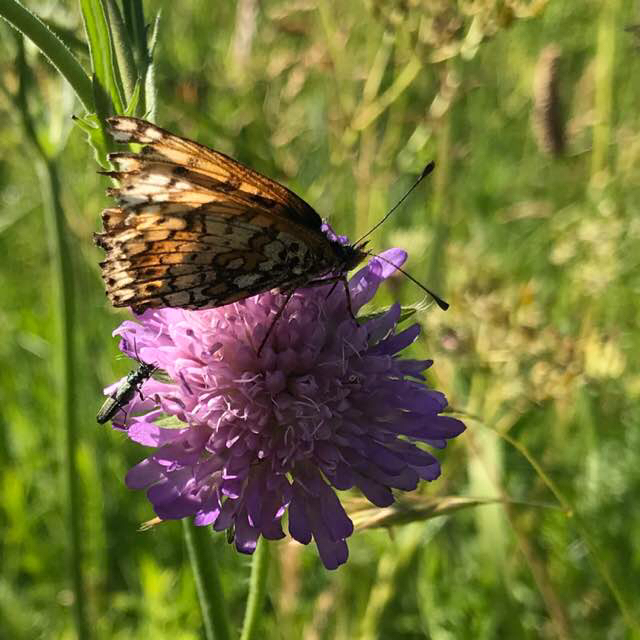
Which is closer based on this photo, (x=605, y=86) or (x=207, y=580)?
(x=207, y=580)

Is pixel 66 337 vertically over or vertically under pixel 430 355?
over

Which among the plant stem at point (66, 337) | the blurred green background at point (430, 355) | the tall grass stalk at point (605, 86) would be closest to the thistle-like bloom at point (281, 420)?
the blurred green background at point (430, 355)

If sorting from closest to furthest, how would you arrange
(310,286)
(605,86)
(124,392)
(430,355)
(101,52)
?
1. (101,52)
2. (124,392)
3. (310,286)
4. (430,355)
5. (605,86)

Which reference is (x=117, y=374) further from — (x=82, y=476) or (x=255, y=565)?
(x=255, y=565)

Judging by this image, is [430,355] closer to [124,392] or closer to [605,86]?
[605,86]

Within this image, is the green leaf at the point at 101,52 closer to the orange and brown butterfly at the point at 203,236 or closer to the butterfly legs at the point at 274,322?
the orange and brown butterfly at the point at 203,236

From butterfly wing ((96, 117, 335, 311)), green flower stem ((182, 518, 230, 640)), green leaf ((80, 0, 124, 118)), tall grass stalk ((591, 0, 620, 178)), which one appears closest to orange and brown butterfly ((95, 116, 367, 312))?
butterfly wing ((96, 117, 335, 311))

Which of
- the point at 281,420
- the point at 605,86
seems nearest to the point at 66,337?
the point at 281,420
